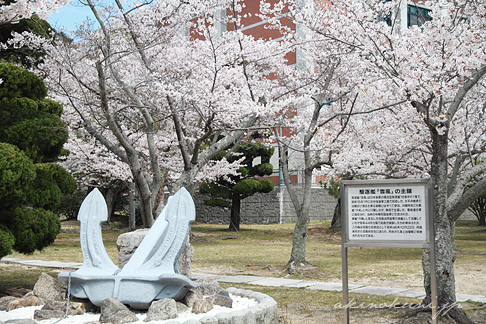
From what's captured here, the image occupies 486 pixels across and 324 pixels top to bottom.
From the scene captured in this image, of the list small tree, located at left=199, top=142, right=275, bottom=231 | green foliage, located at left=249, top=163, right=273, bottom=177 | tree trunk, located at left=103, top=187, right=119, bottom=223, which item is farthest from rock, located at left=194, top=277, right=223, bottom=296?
tree trunk, located at left=103, top=187, right=119, bottom=223

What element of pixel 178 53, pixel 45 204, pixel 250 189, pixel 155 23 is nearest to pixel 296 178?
pixel 250 189

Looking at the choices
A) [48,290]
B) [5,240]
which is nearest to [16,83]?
[5,240]

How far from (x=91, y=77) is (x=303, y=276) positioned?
7.29 metres

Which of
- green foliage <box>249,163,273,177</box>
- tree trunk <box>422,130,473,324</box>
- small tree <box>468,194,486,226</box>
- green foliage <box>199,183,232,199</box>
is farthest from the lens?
small tree <box>468,194,486,226</box>

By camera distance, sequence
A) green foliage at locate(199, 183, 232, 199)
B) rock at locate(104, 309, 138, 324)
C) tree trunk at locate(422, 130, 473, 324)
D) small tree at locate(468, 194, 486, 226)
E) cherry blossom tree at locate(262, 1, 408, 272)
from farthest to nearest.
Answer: small tree at locate(468, 194, 486, 226)
green foliage at locate(199, 183, 232, 199)
cherry blossom tree at locate(262, 1, 408, 272)
tree trunk at locate(422, 130, 473, 324)
rock at locate(104, 309, 138, 324)

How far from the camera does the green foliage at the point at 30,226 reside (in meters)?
6.49

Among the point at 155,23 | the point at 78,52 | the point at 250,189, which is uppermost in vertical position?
the point at 155,23

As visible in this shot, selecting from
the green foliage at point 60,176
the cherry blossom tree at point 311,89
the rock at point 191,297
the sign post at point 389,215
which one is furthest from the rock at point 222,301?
the cherry blossom tree at point 311,89

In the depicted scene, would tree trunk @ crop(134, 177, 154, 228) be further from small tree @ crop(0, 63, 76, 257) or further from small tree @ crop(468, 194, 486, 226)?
small tree @ crop(468, 194, 486, 226)

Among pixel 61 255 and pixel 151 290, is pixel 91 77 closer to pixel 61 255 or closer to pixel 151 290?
pixel 61 255

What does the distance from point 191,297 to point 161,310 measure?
24.4 inches

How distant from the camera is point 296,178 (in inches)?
1006

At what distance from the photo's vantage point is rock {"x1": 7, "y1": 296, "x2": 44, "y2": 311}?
5402 millimetres

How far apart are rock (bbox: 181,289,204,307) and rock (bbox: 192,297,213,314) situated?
0.12 meters
